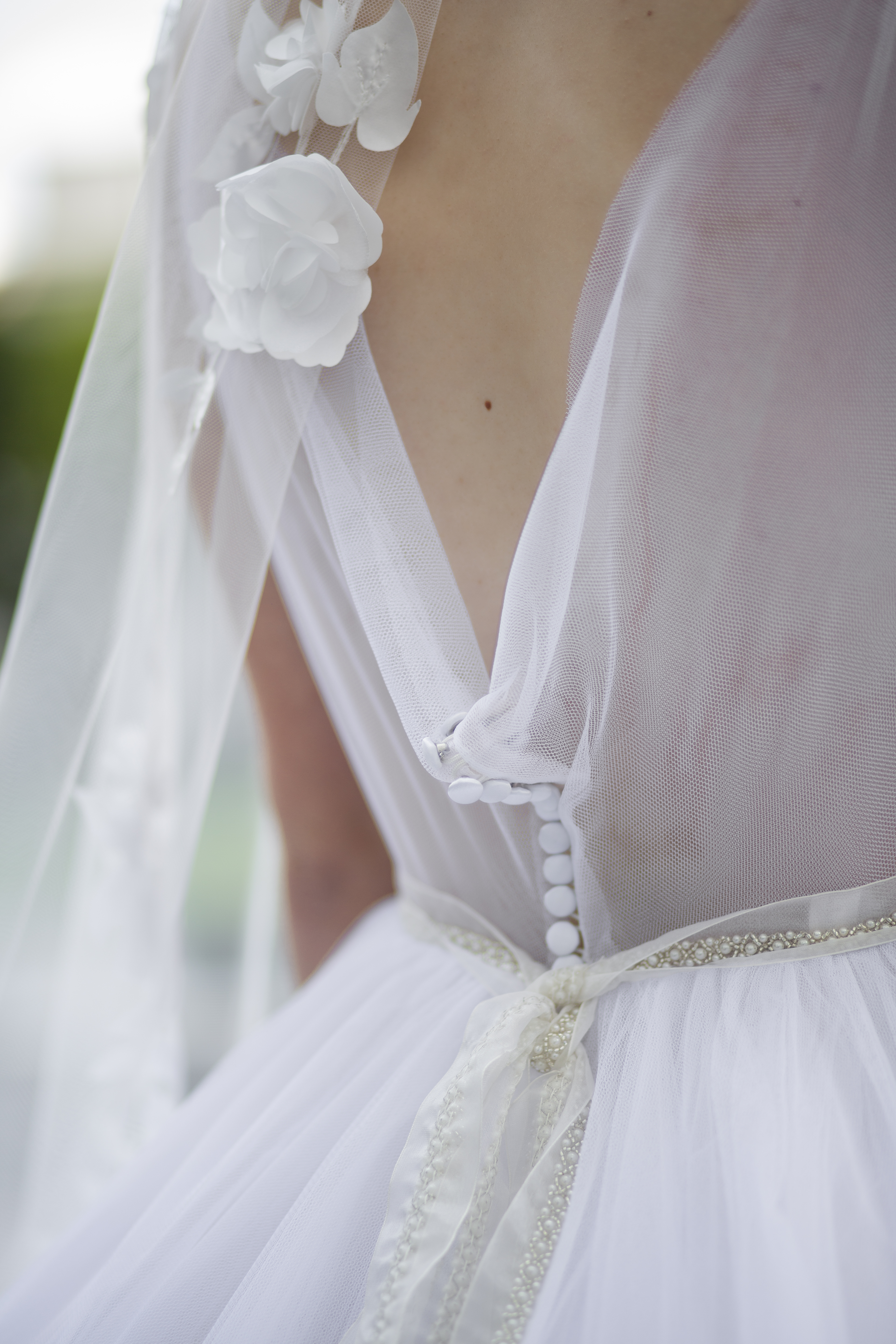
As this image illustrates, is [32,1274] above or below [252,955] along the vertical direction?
above

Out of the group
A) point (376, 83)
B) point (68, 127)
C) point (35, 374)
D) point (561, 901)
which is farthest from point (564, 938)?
point (35, 374)

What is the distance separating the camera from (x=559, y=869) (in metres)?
0.60

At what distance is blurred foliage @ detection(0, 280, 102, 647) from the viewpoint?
4914 mm

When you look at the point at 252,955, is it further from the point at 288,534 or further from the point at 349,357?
the point at 349,357

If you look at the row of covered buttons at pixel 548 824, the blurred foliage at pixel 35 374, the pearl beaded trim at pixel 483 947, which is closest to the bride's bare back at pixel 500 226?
the row of covered buttons at pixel 548 824

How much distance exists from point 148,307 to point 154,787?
16.6 inches

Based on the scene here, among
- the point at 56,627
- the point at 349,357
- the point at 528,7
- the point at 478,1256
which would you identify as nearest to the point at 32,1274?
the point at 478,1256

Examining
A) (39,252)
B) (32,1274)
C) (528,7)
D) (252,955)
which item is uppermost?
(39,252)

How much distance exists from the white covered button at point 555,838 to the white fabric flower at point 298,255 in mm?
334

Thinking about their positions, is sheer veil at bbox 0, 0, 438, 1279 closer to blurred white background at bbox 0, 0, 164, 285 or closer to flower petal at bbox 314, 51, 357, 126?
flower petal at bbox 314, 51, 357, 126

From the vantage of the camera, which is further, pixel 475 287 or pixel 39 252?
pixel 39 252

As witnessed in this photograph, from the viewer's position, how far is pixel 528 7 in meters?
0.53

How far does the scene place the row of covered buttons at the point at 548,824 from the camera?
54 centimetres

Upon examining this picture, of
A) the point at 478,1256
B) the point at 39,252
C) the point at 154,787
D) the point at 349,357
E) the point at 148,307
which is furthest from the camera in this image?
the point at 39,252
